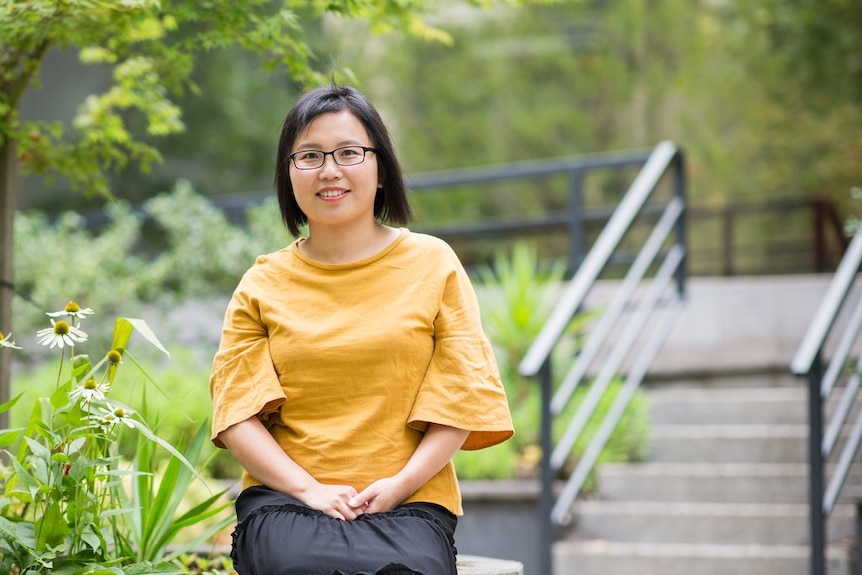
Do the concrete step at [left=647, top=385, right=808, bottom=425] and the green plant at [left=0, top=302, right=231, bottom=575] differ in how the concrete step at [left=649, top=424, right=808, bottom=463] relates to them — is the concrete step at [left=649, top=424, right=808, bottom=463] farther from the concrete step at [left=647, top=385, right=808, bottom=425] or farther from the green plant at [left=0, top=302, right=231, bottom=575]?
the green plant at [left=0, top=302, right=231, bottom=575]

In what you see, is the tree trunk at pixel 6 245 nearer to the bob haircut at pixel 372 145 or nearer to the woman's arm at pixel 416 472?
the bob haircut at pixel 372 145

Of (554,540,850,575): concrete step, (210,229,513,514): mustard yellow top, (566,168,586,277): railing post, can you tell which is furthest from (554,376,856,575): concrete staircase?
(210,229,513,514): mustard yellow top

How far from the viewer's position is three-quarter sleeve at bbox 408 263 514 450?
2.23 metres

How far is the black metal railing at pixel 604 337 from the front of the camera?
4.11 m

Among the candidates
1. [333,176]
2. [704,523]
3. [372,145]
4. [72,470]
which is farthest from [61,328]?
[704,523]

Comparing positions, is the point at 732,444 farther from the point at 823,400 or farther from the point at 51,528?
the point at 51,528

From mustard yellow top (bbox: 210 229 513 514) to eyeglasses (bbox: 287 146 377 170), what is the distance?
208mm

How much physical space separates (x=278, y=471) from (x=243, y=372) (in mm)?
221

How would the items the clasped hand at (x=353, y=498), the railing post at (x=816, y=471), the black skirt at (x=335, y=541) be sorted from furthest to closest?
the railing post at (x=816, y=471)
the clasped hand at (x=353, y=498)
the black skirt at (x=335, y=541)

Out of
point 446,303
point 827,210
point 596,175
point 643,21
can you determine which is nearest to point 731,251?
point 827,210

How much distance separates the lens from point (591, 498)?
188 inches

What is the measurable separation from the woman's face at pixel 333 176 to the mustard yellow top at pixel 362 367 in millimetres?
116

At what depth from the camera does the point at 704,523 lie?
14.5ft

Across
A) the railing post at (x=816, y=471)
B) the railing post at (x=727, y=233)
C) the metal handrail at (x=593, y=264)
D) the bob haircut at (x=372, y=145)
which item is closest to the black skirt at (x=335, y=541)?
the bob haircut at (x=372, y=145)
